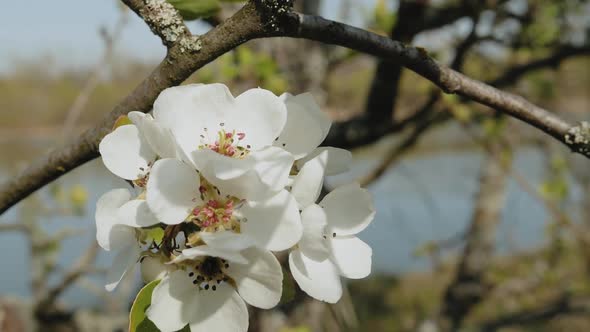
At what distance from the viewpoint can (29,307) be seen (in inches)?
79.2

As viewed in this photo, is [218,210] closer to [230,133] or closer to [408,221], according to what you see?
[230,133]

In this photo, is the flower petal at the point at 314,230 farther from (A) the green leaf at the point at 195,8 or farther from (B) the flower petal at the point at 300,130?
(A) the green leaf at the point at 195,8

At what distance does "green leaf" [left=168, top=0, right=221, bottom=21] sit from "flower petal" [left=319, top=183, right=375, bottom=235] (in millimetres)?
289

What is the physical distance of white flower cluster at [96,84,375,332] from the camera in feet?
1.58

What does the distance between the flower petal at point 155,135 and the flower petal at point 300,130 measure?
11 cm

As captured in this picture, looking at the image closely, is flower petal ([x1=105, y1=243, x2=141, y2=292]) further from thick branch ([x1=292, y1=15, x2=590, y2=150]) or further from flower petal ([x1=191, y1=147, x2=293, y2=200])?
thick branch ([x1=292, y1=15, x2=590, y2=150])

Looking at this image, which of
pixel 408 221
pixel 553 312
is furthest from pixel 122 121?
pixel 408 221

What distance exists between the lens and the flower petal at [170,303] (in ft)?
1.66

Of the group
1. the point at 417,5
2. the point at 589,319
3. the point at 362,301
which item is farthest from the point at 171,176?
the point at 362,301

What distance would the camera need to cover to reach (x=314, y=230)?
523mm

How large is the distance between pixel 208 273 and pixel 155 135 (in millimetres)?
145

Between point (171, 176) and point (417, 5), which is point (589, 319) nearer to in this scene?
point (417, 5)

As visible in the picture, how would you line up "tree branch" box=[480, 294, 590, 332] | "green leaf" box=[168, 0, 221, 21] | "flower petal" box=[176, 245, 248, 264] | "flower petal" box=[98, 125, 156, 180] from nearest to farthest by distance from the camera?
"flower petal" box=[176, 245, 248, 264] < "flower petal" box=[98, 125, 156, 180] < "green leaf" box=[168, 0, 221, 21] < "tree branch" box=[480, 294, 590, 332]

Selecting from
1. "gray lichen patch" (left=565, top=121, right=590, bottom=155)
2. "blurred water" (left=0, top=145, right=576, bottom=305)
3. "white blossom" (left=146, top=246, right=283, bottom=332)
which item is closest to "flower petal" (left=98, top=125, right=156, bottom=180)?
"white blossom" (left=146, top=246, right=283, bottom=332)
